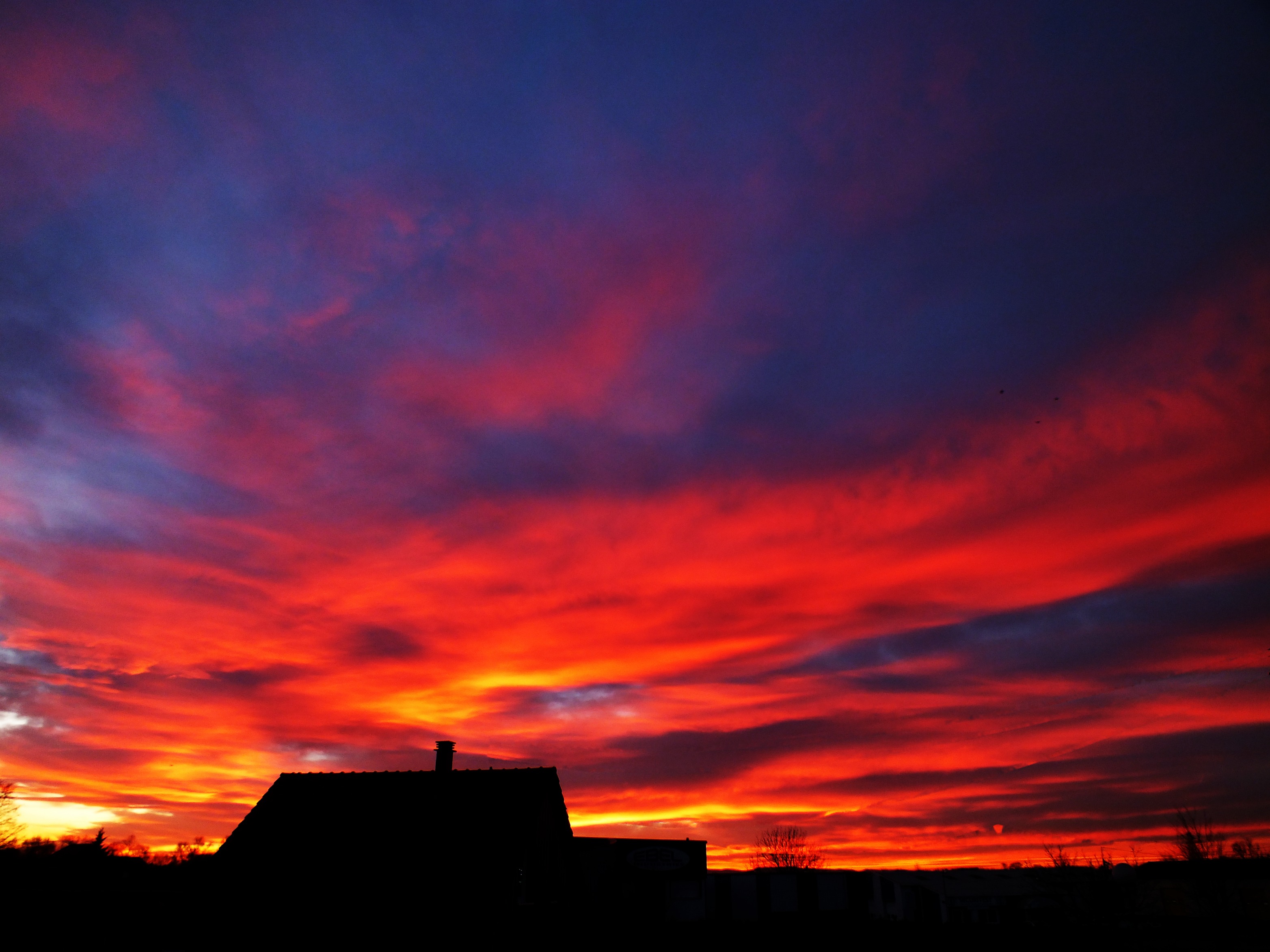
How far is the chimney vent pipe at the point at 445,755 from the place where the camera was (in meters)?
47.0

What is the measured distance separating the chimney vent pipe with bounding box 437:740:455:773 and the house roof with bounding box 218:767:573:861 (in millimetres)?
812

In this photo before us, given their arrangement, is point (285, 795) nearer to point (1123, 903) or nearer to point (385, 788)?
point (385, 788)

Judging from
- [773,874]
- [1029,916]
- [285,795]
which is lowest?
[1029,916]

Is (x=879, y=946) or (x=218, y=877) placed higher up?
(x=218, y=877)

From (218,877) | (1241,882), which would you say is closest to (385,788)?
(218,877)

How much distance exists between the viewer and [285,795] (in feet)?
147

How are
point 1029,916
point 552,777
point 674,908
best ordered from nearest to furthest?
point 552,777 < point 674,908 < point 1029,916

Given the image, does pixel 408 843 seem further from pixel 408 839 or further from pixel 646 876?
pixel 646 876

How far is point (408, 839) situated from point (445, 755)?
7.37m

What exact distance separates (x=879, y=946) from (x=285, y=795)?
3299 cm

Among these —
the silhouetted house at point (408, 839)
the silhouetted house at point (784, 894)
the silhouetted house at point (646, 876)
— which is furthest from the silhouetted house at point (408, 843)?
the silhouetted house at point (784, 894)

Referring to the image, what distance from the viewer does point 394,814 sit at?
4209cm

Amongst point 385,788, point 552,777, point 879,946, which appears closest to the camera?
point 879,946

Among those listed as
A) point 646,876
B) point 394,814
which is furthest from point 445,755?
point 646,876
